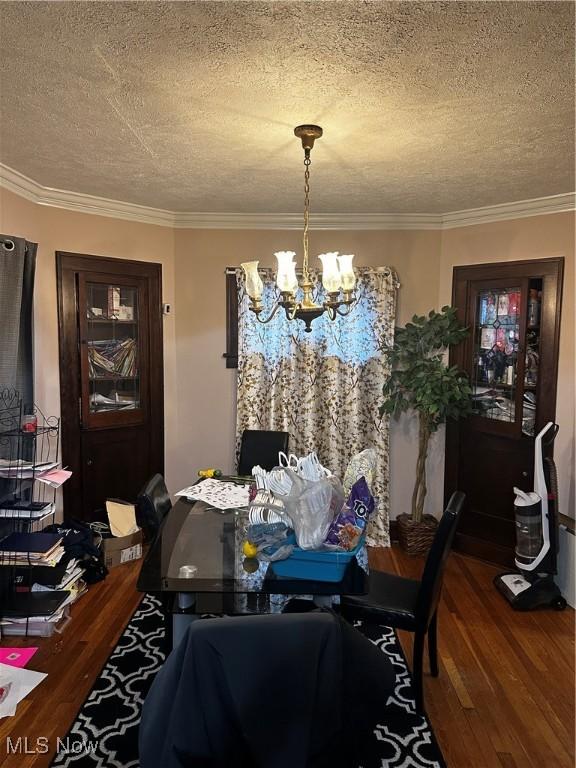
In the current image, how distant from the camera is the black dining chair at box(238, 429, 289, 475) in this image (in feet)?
11.2

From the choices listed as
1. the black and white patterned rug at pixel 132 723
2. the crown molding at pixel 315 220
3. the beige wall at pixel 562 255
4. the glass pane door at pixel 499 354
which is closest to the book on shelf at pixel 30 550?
the black and white patterned rug at pixel 132 723

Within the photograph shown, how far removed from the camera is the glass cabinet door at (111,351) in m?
3.64

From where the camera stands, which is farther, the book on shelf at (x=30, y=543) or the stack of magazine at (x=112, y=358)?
the stack of magazine at (x=112, y=358)

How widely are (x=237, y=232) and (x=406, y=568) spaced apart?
2795 millimetres

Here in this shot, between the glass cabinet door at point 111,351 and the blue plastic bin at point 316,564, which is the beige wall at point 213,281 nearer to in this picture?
the glass cabinet door at point 111,351

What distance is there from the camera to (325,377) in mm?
3961

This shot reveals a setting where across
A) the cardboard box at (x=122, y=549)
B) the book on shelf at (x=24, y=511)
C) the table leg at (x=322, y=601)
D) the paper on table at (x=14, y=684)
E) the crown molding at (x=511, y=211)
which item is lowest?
the paper on table at (x=14, y=684)

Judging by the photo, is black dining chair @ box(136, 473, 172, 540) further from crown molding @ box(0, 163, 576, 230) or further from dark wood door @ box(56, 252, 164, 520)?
crown molding @ box(0, 163, 576, 230)

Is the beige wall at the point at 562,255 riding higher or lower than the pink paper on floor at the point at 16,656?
higher

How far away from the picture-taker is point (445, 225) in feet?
12.8

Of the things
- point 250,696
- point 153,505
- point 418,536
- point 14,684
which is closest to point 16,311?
point 153,505

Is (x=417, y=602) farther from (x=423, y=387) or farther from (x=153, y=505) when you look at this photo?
(x=423, y=387)

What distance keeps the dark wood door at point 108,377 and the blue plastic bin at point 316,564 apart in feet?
7.27

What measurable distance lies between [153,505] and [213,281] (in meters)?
2.10
